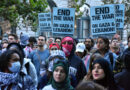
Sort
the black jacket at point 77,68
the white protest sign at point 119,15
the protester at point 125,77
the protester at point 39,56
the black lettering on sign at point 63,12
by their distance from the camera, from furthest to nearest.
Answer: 1. the white protest sign at point 119,15
2. the black lettering on sign at point 63,12
3. the protester at point 39,56
4. the black jacket at point 77,68
5. the protester at point 125,77

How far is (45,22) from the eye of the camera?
1180cm

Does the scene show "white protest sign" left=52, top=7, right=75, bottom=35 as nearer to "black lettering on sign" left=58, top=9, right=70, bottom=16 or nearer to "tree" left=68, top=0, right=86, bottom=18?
"black lettering on sign" left=58, top=9, right=70, bottom=16

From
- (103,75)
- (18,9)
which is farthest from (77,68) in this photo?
(18,9)

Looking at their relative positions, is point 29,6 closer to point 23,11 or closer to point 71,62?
point 23,11

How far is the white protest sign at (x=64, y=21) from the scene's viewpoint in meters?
9.64

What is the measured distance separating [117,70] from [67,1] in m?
25.2

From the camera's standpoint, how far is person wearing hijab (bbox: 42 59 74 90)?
4.57m

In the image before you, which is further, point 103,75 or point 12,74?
point 103,75

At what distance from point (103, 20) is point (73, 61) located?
354 centimetres

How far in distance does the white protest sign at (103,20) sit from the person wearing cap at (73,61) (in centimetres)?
298

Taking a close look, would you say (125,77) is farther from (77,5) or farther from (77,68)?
(77,5)

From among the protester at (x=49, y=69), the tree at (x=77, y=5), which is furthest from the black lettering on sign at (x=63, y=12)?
the tree at (x=77, y=5)

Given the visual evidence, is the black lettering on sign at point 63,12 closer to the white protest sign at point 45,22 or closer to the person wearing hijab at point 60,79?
the white protest sign at point 45,22

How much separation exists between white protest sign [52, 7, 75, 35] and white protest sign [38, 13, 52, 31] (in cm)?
182
